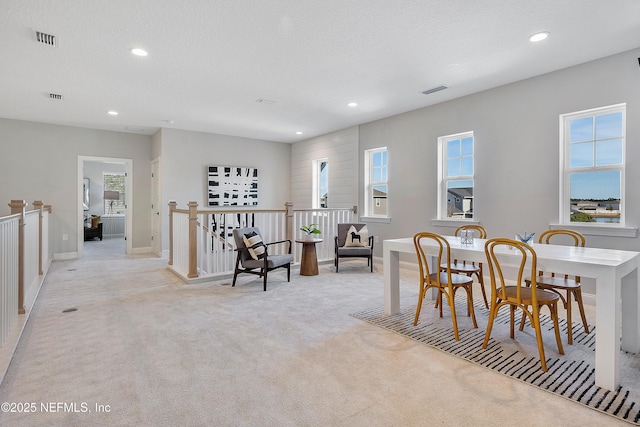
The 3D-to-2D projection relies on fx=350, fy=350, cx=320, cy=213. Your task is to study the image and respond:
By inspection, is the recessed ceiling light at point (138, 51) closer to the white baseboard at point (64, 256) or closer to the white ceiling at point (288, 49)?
the white ceiling at point (288, 49)

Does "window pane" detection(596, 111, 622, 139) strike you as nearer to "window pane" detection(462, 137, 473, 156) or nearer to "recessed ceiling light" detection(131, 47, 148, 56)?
"window pane" detection(462, 137, 473, 156)

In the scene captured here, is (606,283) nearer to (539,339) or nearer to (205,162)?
(539,339)

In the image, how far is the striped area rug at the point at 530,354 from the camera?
1979 millimetres

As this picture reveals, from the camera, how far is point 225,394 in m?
2.02

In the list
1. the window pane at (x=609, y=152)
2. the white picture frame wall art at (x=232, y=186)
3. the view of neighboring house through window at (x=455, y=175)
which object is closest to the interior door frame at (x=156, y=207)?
the white picture frame wall art at (x=232, y=186)

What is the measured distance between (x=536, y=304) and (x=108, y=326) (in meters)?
3.45

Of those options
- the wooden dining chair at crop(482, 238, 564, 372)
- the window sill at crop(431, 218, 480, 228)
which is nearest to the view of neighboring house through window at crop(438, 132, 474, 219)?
the window sill at crop(431, 218, 480, 228)

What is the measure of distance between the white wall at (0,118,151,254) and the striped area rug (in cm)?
650

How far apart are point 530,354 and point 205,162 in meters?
6.83

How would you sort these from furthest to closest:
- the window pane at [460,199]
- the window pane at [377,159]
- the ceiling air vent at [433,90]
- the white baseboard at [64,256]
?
the white baseboard at [64,256]
the window pane at [377,159]
the window pane at [460,199]
the ceiling air vent at [433,90]

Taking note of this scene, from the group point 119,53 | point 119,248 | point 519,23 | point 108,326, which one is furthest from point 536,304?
point 119,248

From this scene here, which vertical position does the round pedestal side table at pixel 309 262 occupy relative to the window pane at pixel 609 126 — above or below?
below

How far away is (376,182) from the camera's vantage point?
260 inches

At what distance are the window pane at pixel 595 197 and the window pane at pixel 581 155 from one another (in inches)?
4.6
